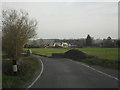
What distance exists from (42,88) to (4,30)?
27253 mm

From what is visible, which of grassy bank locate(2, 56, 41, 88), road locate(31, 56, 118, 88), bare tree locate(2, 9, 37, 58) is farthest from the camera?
bare tree locate(2, 9, 37, 58)

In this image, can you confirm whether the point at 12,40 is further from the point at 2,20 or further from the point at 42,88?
the point at 42,88

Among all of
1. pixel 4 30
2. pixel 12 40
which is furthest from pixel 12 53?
pixel 4 30

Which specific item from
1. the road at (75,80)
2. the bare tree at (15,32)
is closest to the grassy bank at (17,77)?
the road at (75,80)

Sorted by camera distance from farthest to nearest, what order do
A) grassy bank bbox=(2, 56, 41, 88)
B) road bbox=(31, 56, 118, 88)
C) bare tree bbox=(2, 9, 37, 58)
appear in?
bare tree bbox=(2, 9, 37, 58), grassy bank bbox=(2, 56, 41, 88), road bbox=(31, 56, 118, 88)

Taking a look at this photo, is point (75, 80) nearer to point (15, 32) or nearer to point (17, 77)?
point (17, 77)

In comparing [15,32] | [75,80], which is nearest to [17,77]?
[75,80]

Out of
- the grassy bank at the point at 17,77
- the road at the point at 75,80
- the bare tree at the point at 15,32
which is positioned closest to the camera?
the road at the point at 75,80

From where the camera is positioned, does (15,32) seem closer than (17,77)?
No

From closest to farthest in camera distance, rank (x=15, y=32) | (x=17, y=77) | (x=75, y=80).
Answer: (x=75, y=80) → (x=17, y=77) → (x=15, y=32)

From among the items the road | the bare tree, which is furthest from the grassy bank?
the bare tree

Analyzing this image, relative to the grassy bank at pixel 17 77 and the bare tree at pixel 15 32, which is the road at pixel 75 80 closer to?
the grassy bank at pixel 17 77

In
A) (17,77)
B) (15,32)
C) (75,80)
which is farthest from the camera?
(15,32)

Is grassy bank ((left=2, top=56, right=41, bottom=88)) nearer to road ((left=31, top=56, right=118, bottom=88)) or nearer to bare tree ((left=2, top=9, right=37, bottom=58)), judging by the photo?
road ((left=31, top=56, right=118, bottom=88))
